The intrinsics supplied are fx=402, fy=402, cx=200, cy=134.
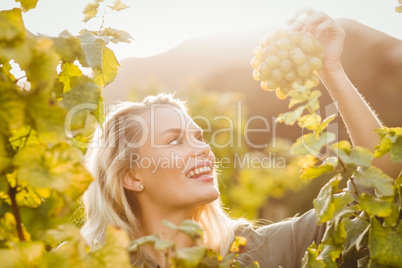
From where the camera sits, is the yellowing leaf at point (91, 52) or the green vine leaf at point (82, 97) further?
the yellowing leaf at point (91, 52)

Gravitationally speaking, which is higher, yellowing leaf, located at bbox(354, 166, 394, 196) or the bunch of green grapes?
the bunch of green grapes

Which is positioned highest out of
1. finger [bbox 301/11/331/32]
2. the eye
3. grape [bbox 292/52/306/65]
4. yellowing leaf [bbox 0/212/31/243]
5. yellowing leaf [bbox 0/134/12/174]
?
finger [bbox 301/11/331/32]

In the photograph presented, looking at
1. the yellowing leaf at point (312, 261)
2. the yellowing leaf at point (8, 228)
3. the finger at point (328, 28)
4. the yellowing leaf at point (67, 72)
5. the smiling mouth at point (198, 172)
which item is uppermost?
the finger at point (328, 28)

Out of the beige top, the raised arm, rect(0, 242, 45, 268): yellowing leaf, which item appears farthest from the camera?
the beige top

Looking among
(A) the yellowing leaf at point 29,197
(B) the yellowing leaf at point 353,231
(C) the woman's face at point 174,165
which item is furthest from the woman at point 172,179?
(A) the yellowing leaf at point 29,197

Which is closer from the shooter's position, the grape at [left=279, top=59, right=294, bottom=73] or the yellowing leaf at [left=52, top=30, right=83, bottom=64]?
the yellowing leaf at [left=52, top=30, right=83, bottom=64]

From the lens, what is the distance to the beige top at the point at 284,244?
82.0 inches

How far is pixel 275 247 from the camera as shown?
7.14 feet

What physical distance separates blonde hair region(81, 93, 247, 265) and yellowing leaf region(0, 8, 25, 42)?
181cm

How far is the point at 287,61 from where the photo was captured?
54.1 inches

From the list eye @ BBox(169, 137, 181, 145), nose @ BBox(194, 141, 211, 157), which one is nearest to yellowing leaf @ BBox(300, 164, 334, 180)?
nose @ BBox(194, 141, 211, 157)

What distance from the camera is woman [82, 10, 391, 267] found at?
1.85 meters

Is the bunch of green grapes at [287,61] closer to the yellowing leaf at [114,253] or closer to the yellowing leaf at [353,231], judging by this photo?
the yellowing leaf at [353,231]

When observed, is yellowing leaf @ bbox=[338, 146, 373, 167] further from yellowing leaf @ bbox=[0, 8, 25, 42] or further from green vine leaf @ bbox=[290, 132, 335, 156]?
yellowing leaf @ bbox=[0, 8, 25, 42]
